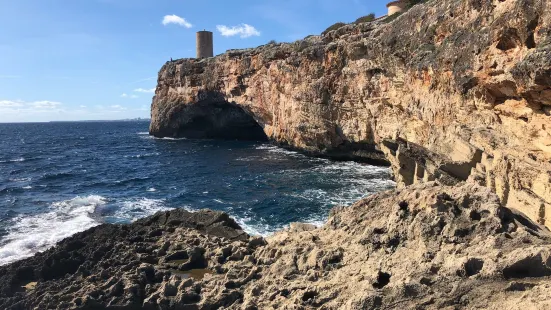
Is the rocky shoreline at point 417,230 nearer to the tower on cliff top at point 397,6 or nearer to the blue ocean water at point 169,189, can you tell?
the blue ocean water at point 169,189

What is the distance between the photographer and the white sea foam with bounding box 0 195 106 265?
16609 millimetres

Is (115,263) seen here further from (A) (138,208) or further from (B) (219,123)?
(B) (219,123)

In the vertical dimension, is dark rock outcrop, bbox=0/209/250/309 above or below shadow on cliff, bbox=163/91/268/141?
below

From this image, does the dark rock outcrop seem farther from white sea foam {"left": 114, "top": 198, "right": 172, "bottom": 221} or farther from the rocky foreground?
white sea foam {"left": 114, "top": 198, "right": 172, "bottom": 221}

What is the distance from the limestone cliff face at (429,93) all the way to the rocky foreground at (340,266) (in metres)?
6.48

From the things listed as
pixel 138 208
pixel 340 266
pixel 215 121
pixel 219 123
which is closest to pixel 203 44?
pixel 215 121

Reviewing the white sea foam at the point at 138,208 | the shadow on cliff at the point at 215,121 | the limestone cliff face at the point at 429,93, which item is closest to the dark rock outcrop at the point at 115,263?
the white sea foam at the point at 138,208

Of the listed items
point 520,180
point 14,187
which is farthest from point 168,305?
point 14,187

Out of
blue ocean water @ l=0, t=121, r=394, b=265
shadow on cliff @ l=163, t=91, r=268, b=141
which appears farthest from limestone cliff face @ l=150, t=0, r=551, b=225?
shadow on cliff @ l=163, t=91, r=268, b=141

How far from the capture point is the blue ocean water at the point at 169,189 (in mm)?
20297

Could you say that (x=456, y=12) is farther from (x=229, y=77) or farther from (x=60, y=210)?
(x=229, y=77)

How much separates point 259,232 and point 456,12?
16075 mm

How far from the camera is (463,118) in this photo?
62.1ft

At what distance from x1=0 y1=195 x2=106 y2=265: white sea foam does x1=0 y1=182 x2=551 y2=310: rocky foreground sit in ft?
16.6
